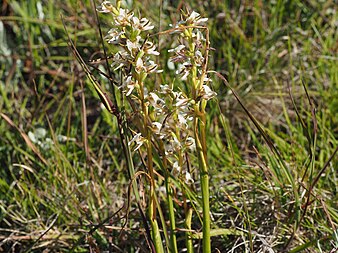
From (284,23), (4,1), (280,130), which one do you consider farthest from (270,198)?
(4,1)

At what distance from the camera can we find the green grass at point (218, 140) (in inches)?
79.4

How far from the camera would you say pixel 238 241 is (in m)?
2.04

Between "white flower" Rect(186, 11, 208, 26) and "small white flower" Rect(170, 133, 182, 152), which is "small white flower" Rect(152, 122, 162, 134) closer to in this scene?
"small white flower" Rect(170, 133, 182, 152)

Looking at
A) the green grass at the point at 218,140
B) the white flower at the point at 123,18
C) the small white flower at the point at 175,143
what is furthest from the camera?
the green grass at the point at 218,140

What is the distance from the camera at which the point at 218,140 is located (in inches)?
99.6

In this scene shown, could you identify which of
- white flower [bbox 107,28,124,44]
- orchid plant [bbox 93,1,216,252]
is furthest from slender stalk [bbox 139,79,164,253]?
white flower [bbox 107,28,124,44]

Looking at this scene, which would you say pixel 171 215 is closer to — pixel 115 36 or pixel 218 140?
pixel 115 36

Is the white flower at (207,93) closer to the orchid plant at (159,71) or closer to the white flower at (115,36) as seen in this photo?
the orchid plant at (159,71)

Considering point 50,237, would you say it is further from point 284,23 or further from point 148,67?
point 284,23

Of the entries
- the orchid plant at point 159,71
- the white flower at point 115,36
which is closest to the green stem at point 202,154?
the orchid plant at point 159,71

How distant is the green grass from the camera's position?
2018 mm

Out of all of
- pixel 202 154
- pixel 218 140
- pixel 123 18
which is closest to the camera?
pixel 123 18

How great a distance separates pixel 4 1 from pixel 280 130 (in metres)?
1.72

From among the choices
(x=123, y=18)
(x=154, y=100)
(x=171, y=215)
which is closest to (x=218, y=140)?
(x=171, y=215)
